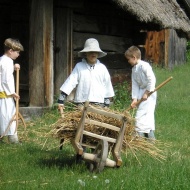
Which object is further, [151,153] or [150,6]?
[150,6]

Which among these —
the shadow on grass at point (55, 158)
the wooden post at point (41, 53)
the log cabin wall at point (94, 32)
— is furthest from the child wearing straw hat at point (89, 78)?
the log cabin wall at point (94, 32)

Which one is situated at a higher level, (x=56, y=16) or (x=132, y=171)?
(x=56, y=16)

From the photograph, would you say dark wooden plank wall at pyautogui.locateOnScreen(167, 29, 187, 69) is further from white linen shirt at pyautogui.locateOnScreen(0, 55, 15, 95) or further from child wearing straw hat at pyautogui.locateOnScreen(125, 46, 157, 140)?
white linen shirt at pyautogui.locateOnScreen(0, 55, 15, 95)

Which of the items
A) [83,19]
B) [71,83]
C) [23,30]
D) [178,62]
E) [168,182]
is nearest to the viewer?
[168,182]

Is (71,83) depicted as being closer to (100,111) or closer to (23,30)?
(100,111)

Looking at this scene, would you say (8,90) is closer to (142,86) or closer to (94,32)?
(142,86)

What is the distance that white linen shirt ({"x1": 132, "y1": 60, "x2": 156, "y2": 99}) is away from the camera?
336 inches

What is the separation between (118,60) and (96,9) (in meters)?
1.31

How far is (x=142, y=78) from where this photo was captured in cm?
872

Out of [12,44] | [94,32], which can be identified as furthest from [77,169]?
[94,32]

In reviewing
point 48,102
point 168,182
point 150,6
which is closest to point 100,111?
point 168,182

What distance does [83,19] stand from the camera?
11.8 meters

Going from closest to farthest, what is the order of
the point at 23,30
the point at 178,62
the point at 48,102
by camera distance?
the point at 48,102
the point at 23,30
the point at 178,62

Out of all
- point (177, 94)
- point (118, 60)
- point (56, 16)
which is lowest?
point (177, 94)
